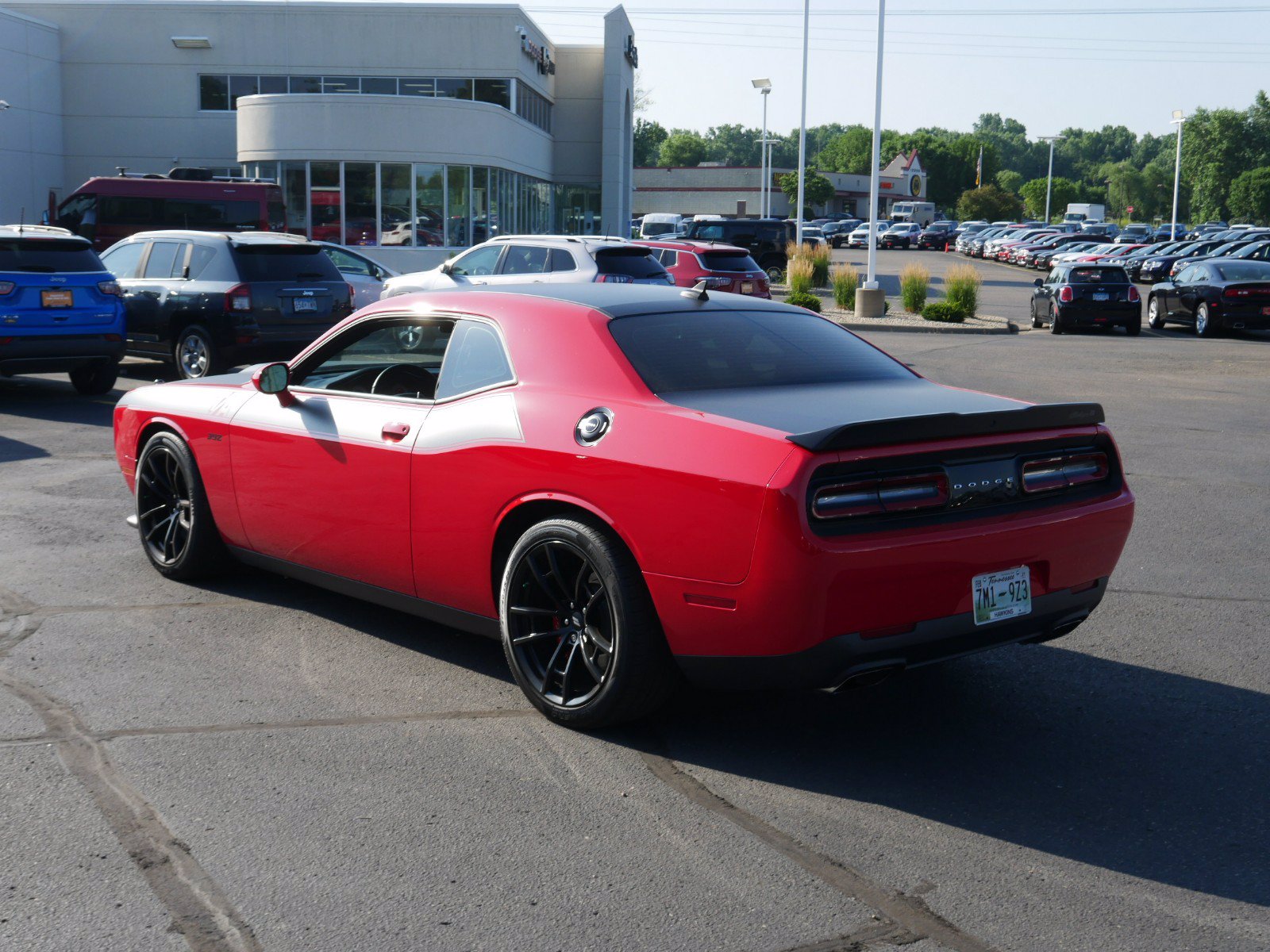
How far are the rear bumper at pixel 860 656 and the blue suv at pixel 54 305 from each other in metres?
11.3

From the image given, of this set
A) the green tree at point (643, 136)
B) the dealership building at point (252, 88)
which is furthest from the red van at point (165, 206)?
the green tree at point (643, 136)

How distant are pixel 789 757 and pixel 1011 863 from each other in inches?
38.7

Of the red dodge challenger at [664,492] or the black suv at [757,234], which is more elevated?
the black suv at [757,234]

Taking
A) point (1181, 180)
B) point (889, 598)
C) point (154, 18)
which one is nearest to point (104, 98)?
point (154, 18)

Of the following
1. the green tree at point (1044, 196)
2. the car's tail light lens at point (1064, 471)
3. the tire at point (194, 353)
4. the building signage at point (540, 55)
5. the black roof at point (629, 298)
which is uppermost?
the green tree at point (1044, 196)

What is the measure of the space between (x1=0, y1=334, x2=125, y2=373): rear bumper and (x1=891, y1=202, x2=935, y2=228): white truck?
95551mm

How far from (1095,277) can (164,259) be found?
61.8ft

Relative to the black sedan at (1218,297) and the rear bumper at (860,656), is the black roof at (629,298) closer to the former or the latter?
the rear bumper at (860,656)

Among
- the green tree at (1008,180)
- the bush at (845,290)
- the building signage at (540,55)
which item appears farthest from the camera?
the green tree at (1008,180)

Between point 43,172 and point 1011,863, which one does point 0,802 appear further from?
Answer: point 43,172

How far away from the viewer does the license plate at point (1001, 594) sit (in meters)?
4.45

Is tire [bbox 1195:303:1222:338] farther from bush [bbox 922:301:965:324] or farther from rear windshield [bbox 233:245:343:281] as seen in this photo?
rear windshield [bbox 233:245:343:281]

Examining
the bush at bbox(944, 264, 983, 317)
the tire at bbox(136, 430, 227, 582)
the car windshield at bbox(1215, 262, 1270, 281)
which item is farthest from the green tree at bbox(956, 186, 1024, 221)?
the tire at bbox(136, 430, 227, 582)

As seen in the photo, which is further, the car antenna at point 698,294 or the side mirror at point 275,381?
the side mirror at point 275,381
